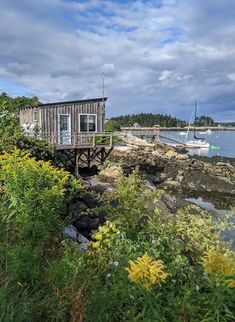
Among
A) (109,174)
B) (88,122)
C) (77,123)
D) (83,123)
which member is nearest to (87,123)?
(88,122)

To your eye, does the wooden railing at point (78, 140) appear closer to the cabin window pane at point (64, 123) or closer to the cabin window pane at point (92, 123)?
the cabin window pane at point (64, 123)

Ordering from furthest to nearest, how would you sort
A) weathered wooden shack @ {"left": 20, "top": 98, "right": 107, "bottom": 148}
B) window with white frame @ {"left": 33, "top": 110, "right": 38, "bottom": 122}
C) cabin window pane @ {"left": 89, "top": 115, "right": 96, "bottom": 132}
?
cabin window pane @ {"left": 89, "top": 115, "right": 96, "bottom": 132}
window with white frame @ {"left": 33, "top": 110, "right": 38, "bottom": 122}
weathered wooden shack @ {"left": 20, "top": 98, "right": 107, "bottom": 148}

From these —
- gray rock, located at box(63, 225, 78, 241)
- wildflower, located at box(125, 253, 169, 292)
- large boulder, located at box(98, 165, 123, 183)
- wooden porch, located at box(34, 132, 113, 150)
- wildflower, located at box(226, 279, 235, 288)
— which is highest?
wildflower, located at box(125, 253, 169, 292)

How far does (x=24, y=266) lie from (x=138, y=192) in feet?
6.34

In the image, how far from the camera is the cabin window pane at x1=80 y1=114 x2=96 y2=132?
26.7 meters

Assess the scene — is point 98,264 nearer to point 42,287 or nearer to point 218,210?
point 42,287

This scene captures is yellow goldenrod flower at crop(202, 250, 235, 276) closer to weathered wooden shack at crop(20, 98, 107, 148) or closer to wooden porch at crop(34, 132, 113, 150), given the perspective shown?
wooden porch at crop(34, 132, 113, 150)

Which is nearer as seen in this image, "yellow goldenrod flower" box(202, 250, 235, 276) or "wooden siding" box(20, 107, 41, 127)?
"yellow goldenrod flower" box(202, 250, 235, 276)

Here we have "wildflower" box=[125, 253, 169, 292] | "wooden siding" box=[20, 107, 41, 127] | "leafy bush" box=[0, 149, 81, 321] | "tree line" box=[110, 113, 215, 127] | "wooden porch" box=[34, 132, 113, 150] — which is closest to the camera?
"wildflower" box=[125, 253, 169, 292]

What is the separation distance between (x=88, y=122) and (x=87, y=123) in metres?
0.12

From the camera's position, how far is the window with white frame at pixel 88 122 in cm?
2670

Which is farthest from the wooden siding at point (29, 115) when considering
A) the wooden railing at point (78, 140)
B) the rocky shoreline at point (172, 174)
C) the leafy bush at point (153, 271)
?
the leafy bush at point (153, 271)

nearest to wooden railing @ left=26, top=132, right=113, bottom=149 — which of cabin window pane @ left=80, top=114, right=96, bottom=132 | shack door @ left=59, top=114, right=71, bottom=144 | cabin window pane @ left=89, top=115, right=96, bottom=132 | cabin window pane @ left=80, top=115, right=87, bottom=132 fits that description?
shack door @ left=59, top=114, right=71, bottom=144

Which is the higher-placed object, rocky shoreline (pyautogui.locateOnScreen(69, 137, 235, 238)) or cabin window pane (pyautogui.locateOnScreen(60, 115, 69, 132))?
cabin window pane (pyautogui.locateOnScreen(60, 115, 69, 132))
